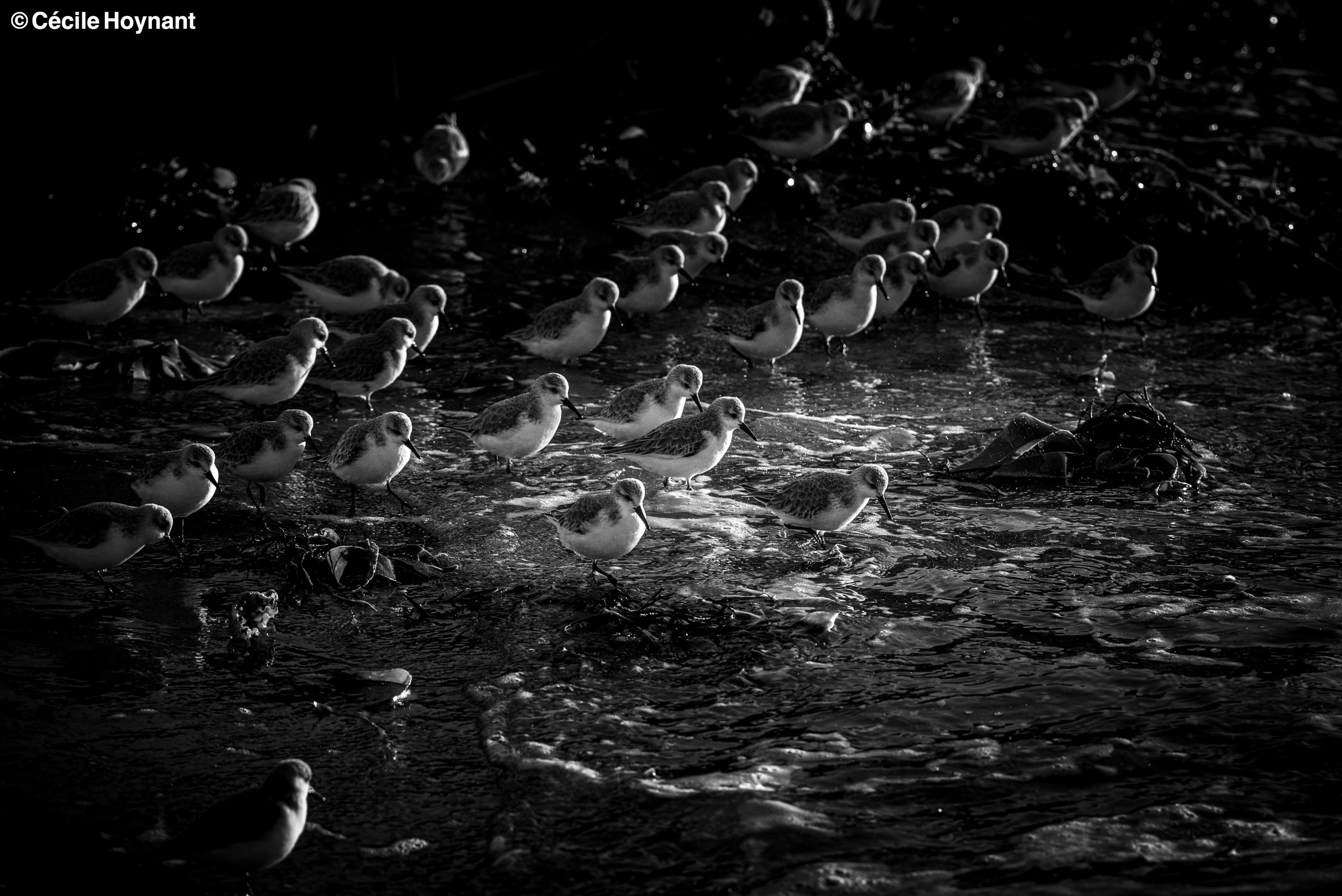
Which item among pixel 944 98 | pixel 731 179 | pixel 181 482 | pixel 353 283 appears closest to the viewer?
pixel 181 482

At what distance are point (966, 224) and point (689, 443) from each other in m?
5.39

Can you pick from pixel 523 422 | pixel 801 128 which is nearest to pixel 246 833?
pixel 523 422

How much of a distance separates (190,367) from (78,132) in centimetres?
502

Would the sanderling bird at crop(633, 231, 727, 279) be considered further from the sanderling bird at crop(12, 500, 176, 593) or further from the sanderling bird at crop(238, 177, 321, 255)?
the sanderling bird at crop(12, 500, 176, 593)

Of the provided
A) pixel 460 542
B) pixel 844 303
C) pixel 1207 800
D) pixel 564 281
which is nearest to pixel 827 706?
pixel 1207 800

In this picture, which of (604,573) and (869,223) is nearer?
(604,573)

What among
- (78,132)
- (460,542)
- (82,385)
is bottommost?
(460,542)

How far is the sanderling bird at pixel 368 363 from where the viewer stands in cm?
880

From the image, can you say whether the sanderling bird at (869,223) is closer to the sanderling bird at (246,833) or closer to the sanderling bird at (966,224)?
the sanderling bird at (966,224)

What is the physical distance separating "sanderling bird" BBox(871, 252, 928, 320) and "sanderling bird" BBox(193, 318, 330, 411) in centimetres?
461

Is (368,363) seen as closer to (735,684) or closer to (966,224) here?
(735,684)

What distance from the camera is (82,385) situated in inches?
358

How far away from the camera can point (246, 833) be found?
4.23 meters

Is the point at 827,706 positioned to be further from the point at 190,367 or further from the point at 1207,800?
the point at 190,367
